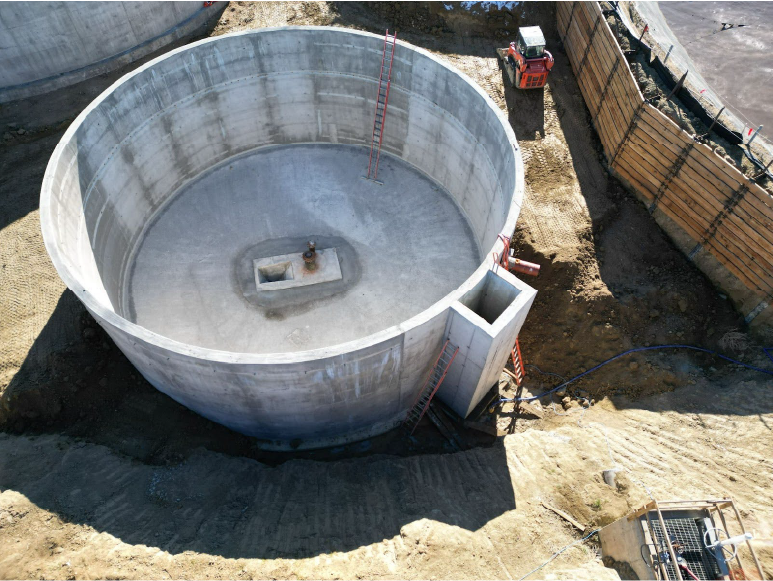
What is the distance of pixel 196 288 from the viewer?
1416 cm

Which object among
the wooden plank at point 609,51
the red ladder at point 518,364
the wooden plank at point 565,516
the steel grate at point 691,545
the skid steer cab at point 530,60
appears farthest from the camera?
the skid steer cab at point 530,60

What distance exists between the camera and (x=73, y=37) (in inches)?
690

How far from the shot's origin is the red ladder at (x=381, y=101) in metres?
15.1

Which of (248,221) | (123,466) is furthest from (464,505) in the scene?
(248,221)

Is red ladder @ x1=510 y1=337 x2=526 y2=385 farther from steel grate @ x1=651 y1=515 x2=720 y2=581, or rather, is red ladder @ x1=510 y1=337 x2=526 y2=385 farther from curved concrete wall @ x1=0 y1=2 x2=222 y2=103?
curved concrete wall @ x1=0 y1=2 x2=222 y2=103

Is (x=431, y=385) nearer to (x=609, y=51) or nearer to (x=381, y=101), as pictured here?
(x=381, y=101)

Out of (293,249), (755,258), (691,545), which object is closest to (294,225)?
(293,249)

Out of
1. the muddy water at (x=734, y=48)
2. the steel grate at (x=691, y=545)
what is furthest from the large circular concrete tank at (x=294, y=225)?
the muddy water at (x=734, y=48)

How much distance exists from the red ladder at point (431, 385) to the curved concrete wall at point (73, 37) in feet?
51.0

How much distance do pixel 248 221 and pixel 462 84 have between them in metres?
6.99

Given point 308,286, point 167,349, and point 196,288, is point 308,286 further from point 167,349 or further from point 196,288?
point 167,349

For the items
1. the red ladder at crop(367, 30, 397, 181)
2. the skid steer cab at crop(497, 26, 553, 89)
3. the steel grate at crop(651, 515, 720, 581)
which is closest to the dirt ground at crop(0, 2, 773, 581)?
the skid steer cab at crop(497, 26, 553, 89)

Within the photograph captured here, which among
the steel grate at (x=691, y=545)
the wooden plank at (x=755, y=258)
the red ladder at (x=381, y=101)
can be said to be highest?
the red ladder at (x=381, y=101)

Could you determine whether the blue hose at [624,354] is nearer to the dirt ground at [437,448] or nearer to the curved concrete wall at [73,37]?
the dirt ground at [437,448]
